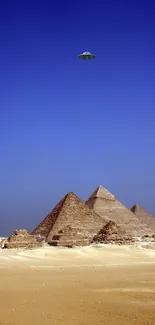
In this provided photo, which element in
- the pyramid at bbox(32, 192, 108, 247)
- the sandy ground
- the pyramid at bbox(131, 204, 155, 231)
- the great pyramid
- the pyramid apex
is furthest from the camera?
the pyramid at bbox(131, 204, 155, 231)

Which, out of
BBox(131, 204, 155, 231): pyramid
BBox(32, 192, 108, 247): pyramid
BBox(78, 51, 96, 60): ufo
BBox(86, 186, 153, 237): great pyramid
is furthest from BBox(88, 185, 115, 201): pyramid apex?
BBox(78, 51, 96, 60): ufo

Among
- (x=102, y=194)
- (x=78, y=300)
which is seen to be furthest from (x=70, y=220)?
(x=78, y=300)

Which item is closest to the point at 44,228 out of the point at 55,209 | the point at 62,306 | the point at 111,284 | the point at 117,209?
the point at 55,209

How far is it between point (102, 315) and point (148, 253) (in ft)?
81.2

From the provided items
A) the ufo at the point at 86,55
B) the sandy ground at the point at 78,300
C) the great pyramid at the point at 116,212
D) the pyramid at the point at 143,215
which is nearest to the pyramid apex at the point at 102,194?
the great pyramid at the point at 116,212

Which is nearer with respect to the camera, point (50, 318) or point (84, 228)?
point (50, 318)

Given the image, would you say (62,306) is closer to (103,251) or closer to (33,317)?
(33,317)

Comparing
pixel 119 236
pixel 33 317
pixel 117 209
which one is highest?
pixel 117 209

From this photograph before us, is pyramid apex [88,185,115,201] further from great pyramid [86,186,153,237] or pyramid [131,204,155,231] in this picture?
pyramid [131,204,155,231]

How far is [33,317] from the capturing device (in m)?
8.45

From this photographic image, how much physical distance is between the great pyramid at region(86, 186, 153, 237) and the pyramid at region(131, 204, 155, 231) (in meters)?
9.05

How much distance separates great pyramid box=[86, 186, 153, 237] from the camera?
51812 millimetres

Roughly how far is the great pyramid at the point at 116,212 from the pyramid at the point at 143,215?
9.05 m

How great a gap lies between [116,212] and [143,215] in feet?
40.0
